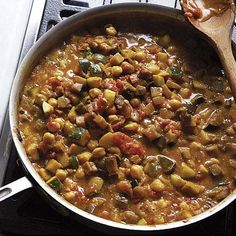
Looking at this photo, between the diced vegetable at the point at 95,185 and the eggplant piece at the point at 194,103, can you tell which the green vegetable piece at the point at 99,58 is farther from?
the diced vegetable at the point at 95,185

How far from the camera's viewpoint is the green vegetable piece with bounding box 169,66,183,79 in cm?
208

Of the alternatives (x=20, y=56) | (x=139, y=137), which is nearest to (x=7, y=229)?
(x=139, y=137)

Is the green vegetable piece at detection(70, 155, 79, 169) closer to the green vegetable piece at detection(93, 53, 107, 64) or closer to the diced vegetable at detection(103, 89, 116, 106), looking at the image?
the diced vegetable at detection(103, 89, 116, 106)

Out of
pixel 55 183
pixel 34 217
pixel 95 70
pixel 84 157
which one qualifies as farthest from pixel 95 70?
pixel 34 217

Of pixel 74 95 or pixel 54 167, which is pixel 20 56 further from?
pixel 54 167

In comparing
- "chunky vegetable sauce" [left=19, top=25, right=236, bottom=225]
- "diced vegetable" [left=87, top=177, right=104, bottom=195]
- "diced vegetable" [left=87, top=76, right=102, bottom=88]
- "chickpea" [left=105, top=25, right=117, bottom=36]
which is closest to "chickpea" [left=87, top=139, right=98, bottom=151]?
"chunky vegetable sauce" [left=19, top=25, right=236, bottom=225]

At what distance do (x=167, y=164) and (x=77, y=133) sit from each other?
31cm

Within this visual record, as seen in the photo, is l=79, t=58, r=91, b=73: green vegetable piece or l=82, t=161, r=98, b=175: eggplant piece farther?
l=79, t=58, r=91, b=73: green vegetable piece

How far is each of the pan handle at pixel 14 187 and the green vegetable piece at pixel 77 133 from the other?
0.23 metres

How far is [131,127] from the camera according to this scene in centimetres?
194

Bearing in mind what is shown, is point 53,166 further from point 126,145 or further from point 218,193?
point 218,193

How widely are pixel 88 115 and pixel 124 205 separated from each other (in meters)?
0.32

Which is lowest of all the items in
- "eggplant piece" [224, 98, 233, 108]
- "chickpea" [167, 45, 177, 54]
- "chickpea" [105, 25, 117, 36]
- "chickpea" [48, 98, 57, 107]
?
"chickpea" [48, 98, 57, 107]

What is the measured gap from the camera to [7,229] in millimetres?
1852
